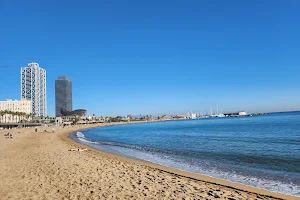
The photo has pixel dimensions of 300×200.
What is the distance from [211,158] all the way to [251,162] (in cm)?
314

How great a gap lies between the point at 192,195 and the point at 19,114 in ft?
599

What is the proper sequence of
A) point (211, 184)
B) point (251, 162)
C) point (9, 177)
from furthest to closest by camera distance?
point (251, 162) → point (9, 177) → point (211, 184)

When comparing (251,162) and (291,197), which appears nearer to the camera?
(291,197)

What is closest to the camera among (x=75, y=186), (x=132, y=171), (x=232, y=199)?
(x=232, y=199)

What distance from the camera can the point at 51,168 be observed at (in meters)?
14.4

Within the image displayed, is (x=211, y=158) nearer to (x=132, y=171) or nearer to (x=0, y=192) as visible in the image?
(x=132, y=171)

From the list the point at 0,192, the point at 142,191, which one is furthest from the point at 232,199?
the point at 0,192

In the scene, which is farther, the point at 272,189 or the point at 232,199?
the point at 272,189

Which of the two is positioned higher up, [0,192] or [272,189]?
[0,192]

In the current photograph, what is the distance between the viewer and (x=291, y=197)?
922 cm

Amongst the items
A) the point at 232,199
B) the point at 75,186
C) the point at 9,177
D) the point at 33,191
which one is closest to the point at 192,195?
the point at 232,199

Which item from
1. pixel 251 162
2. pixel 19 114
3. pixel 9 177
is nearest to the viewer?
pixel 9 177

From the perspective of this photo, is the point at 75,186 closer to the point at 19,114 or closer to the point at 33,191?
the point at 33,191

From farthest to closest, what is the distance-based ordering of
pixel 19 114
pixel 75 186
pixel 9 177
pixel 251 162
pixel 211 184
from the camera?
pixel 19 114, pixel 251 162, pixel 9 177, pixel 211 184, pixel 75 186
